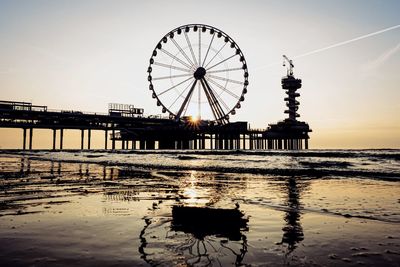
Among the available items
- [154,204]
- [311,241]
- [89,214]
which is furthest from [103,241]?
[154,204]

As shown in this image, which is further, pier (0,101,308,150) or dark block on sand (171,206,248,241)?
pier (0,101,308,150)

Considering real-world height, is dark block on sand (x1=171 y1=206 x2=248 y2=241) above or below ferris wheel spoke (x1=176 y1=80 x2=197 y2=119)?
below

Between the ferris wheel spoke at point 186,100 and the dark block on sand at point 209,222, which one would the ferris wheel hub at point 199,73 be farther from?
the dark block on sand at point 209,222

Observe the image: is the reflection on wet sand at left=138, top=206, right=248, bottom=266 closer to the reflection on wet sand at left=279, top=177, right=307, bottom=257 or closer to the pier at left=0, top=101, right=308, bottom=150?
the reflection on wet sand at left=279, top=177, right=307, bottom=257

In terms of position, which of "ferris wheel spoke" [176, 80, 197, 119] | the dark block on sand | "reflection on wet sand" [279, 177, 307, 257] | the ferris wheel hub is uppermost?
the ferris wheel hub

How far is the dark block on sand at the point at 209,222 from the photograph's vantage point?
14.1 feet

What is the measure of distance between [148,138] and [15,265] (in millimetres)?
83094

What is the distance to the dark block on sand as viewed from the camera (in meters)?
4.30

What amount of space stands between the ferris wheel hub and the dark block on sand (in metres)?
46.0

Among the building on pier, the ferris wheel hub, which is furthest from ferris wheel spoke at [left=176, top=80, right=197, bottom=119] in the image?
the building on pier

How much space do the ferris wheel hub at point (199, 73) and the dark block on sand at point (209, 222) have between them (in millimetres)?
45970

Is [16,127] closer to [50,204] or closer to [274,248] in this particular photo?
[50,204]

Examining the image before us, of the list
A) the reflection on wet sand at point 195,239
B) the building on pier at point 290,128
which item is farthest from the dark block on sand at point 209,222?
the building on pier at point 290,128

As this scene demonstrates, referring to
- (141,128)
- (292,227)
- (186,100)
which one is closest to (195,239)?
(292,227)
